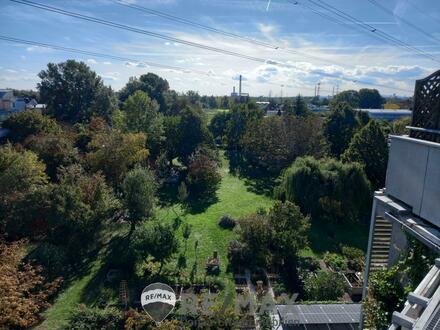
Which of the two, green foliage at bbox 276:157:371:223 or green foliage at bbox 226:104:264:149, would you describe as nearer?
green foliage at bbox 276:157:371:223

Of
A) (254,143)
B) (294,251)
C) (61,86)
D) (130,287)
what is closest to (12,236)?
(130,287)

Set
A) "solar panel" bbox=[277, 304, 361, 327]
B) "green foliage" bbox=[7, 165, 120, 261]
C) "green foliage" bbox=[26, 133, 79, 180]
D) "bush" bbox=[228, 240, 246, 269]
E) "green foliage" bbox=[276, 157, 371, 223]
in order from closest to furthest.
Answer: "solar panel" bbox=[277, 304, 361, 327] → "green foliage" bbox=[7, 165, 120, 261] → "bush" bbox=[228, 240, 246, 269] → "green foliage" bbox=[276, 157, 371, 223] → "green foliage" bbox=[26, 133, 79, 180]

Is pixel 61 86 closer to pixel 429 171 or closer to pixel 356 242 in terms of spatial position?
pixel 356 242

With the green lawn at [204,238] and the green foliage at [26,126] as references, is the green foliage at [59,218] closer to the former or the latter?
the green lawn at [204,238]

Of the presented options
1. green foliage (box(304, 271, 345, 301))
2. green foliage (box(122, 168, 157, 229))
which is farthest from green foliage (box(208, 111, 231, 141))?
green foliage (box(304, 271, 345, 301))

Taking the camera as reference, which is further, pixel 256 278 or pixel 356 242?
Answer: pixel 356 242

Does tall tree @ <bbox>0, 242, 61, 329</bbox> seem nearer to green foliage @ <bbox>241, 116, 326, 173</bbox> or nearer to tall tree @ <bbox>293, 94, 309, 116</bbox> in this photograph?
green foliage @ <bbox>241, 116, 326, 173</bbox>
